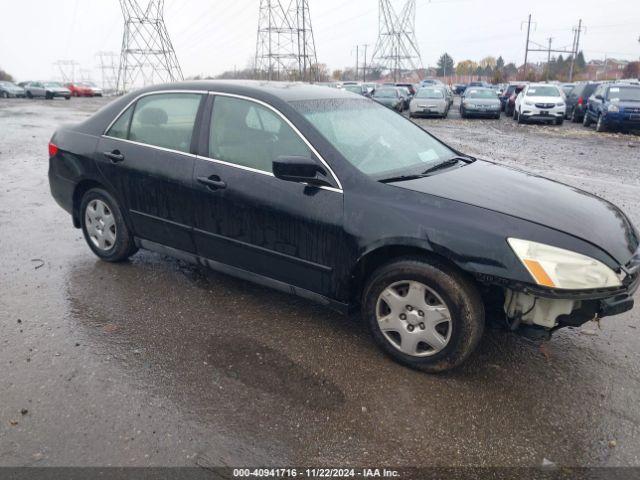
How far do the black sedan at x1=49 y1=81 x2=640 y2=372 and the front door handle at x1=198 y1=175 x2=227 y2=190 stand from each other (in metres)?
0.01

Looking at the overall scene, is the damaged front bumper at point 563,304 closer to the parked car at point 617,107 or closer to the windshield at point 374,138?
the windshield at point 374,138

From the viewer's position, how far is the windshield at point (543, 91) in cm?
2127

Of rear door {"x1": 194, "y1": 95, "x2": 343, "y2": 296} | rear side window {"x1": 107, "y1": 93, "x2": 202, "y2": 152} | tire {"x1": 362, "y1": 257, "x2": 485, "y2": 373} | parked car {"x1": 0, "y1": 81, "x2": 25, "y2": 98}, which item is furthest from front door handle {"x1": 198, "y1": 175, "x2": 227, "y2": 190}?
parked car {"x1": 0, "y1": 81, "x2": 25, "y2": 98}

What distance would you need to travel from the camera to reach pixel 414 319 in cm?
319

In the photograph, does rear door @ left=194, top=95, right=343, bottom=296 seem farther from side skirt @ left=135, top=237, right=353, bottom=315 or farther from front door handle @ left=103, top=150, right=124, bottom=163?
front door handle @ left=103, top=150, right=124, bottom=163

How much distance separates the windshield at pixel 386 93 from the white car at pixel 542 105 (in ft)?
21.2

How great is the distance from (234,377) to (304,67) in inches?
1720

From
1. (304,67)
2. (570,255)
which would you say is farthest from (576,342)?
(304,67)

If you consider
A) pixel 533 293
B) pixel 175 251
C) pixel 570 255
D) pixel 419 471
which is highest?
pixel 570 255

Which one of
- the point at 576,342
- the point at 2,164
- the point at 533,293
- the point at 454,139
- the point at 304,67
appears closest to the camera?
the point at 533,293

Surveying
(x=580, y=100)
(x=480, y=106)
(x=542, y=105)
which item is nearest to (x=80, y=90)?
(x=480, y=106)

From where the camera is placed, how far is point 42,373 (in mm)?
3197

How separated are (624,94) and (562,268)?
1778 cm

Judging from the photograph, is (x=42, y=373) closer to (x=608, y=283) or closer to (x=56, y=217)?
(x=608, y=283)
